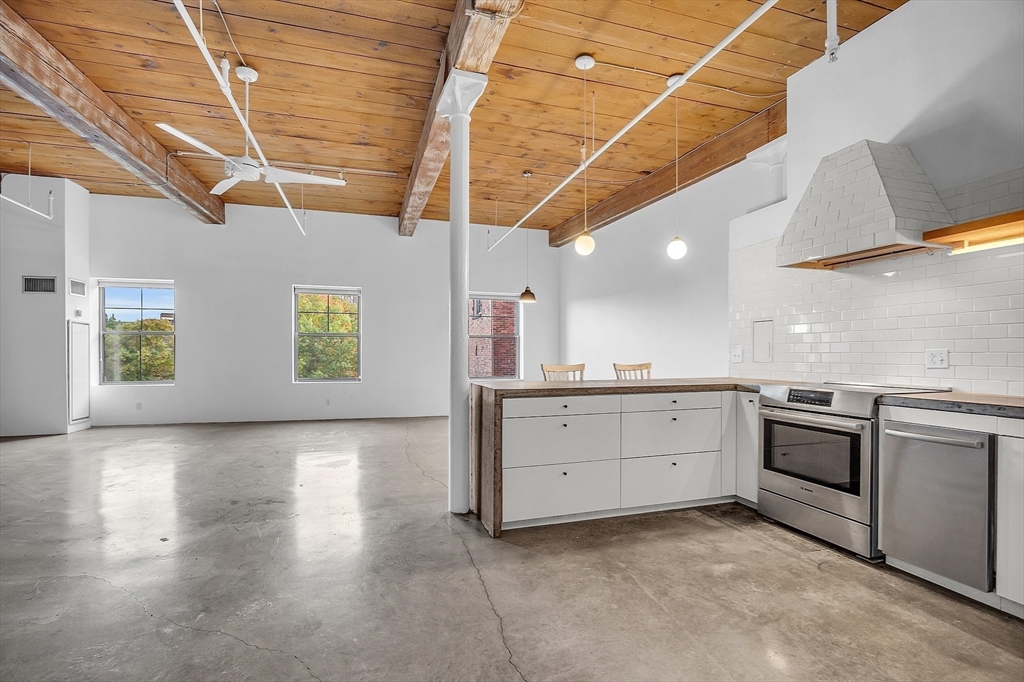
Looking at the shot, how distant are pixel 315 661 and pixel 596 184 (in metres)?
6.43

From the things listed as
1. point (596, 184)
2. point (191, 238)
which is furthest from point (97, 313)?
point (596, 184)

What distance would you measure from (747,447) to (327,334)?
23.1ft

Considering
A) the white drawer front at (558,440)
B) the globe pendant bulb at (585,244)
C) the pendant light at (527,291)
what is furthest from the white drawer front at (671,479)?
the pendant light at (527,291)

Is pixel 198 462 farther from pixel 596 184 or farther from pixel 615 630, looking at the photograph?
pixel 596 184

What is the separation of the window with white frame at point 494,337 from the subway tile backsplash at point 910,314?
5.66 metres

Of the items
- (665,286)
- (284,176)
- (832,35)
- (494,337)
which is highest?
(284,176)

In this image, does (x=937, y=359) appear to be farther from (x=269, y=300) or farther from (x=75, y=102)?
(x=269, y=300)

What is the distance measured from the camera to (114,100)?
4.72 meters

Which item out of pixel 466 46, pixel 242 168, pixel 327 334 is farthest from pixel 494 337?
pixel 466 46

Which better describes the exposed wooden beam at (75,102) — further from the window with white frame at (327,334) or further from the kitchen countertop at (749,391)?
the kitchen countertop at (749,391)

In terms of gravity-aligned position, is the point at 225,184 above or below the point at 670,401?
above

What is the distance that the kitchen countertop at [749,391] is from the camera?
7.49ft

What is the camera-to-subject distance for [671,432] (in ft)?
11.6

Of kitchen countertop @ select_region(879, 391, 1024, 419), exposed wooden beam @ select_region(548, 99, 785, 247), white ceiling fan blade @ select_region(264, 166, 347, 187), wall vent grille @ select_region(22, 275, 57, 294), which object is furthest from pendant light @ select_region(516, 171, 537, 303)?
wall vent grille @ select_region(22, 275, 57, 294)
